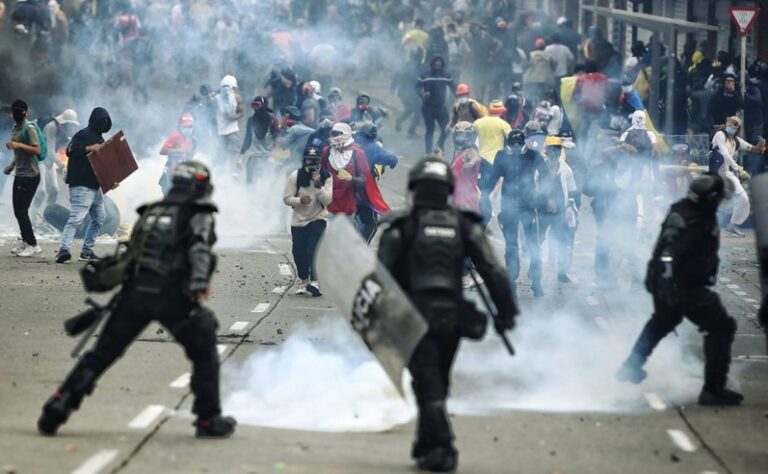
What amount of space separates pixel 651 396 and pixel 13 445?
179 inches

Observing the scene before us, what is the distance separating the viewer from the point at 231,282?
58.0 ft

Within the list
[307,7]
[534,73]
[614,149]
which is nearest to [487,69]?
[534,73]

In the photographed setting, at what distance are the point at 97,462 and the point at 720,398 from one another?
4.48 metres

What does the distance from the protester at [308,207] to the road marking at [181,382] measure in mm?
4723

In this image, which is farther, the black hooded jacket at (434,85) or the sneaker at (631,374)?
the black hooded jacket at (434,85)

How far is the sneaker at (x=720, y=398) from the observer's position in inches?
452

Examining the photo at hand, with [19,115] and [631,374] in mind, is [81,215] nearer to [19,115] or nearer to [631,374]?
[19,115]

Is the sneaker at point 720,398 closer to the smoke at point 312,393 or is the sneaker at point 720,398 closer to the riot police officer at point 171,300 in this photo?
the smoke at point 312,393

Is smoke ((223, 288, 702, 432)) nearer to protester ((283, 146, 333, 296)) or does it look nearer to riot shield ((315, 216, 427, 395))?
riot shield ((315, 216, 427, 395))

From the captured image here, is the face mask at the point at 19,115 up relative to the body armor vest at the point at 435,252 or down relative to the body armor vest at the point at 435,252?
down

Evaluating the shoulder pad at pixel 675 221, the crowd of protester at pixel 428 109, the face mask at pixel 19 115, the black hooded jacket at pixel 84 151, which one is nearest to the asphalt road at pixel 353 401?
the shoulder pad at pixel 675 221

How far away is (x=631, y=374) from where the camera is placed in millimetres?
11906

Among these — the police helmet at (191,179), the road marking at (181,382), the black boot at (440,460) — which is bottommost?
the road marking at (181,382)

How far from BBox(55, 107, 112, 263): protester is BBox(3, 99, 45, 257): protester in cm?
46
